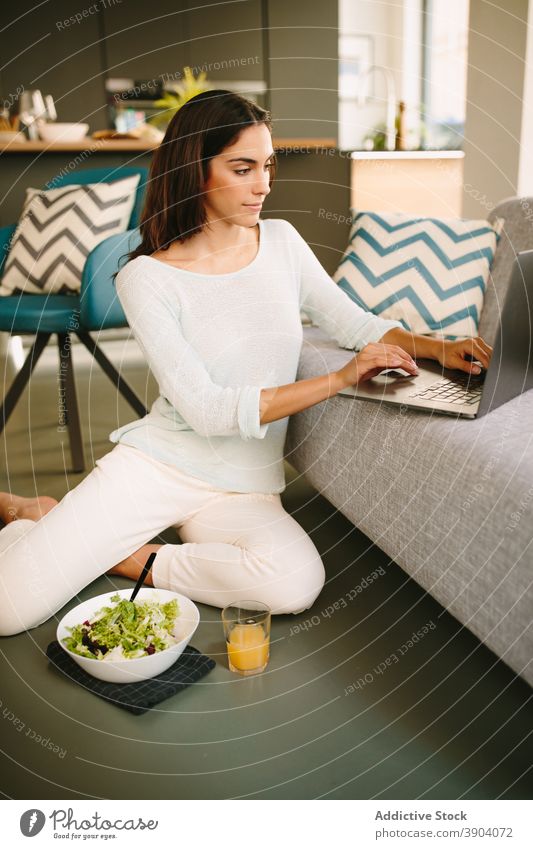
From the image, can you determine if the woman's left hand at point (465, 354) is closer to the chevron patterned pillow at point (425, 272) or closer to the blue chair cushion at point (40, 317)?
the chevron patterned pillow at point (425, 272)

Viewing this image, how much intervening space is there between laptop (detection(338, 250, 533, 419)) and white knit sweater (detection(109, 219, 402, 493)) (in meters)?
0.21

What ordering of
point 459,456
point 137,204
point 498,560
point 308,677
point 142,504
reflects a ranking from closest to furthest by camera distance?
point 498,560 < point 459,456 < point 308,677 < point 142,504 < point 137,204

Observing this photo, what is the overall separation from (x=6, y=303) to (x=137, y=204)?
59 centimetres

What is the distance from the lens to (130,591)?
59.1 inches

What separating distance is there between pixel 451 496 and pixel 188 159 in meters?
0.82

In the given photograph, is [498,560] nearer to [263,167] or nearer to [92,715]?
[92,715]

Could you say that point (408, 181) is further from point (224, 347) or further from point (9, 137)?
→ point (224, 347)

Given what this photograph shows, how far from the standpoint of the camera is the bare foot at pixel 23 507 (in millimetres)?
1853

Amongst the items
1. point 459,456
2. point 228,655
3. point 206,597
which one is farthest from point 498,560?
point 206,597

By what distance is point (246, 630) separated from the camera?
1.36 meters

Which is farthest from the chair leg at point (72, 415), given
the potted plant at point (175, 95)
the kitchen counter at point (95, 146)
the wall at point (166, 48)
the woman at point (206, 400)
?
the wall at point (166, 48)

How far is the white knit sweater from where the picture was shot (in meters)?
1.46

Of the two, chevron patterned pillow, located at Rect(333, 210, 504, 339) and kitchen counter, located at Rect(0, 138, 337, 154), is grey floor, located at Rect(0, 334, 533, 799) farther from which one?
kitchen counter, located at Rect(0, 138, 337, 154)

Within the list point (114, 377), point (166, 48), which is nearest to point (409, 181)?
point (114, 377)
